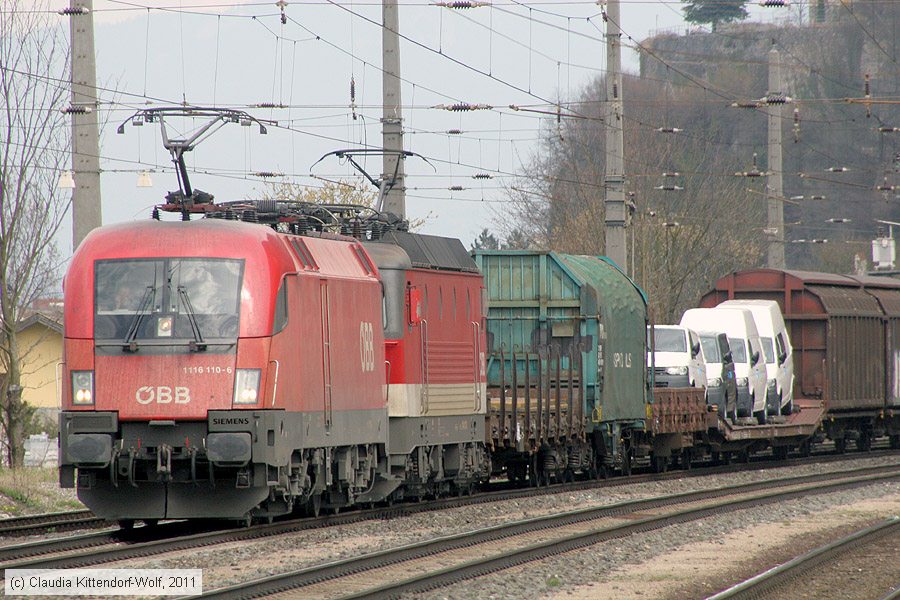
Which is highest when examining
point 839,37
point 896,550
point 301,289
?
point 839,37

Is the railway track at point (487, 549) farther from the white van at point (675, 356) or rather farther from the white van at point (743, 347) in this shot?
the white van at point (743, 347)

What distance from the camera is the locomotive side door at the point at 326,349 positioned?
17.0 metres

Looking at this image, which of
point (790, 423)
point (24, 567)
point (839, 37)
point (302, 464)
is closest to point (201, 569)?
point (24, 567)

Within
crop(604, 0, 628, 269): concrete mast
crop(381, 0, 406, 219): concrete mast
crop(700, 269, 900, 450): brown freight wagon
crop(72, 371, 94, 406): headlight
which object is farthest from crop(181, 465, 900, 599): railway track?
crop(700, 269, 900, 450): brown freight wagon

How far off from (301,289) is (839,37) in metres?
90.1

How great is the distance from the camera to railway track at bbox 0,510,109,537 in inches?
667

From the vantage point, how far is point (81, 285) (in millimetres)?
15641

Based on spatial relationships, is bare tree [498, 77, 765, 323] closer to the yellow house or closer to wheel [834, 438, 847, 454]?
wheel [834, 438, 847, 454]

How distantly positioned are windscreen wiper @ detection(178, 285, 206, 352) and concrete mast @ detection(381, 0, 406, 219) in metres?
9.70

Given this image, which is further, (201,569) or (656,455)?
(656,455)

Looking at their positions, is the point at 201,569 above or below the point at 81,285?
below

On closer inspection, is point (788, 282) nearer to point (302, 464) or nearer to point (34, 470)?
point (34, 470)

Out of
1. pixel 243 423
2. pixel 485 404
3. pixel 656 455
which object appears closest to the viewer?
pixel 243 423

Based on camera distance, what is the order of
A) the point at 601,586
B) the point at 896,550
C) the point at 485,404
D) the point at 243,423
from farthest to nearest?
the point at 485,404 < the point at 896,550 < the point at 243,423 < the point at 601,586
